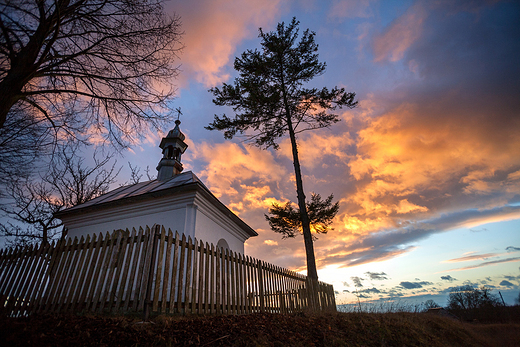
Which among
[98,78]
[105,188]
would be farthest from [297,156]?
[105,188]

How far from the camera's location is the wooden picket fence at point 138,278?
568 centimetres

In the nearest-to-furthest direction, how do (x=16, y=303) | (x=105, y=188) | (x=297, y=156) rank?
(x=16, y=303) < (x=297, y=156) < (x=105, y=188)

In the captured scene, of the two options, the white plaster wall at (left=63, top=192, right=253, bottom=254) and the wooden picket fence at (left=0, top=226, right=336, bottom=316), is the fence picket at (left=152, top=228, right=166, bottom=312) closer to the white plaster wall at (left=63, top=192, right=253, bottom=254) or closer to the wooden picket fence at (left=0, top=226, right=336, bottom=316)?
the wooden picket fence at (left=0, top=226, right=336, bottom=316)

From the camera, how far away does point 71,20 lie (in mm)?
5492

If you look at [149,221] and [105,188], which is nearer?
[149,221]

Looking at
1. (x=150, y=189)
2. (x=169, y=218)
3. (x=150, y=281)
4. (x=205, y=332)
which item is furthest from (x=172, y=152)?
(x=205, y=332)

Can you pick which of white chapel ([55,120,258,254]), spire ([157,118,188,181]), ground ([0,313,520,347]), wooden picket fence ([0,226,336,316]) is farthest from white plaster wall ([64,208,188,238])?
ground ([0,313,520,347])

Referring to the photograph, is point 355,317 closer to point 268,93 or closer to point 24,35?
point 24,35

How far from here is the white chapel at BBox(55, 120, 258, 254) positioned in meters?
9.13

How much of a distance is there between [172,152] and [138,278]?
1071cm

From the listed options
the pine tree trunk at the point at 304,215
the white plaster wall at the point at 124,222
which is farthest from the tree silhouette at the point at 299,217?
the white plaster wall at the point at 124,222

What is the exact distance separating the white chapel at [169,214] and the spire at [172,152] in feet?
12.9

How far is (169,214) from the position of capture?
30.9 feet

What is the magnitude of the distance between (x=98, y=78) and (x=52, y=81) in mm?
1078
